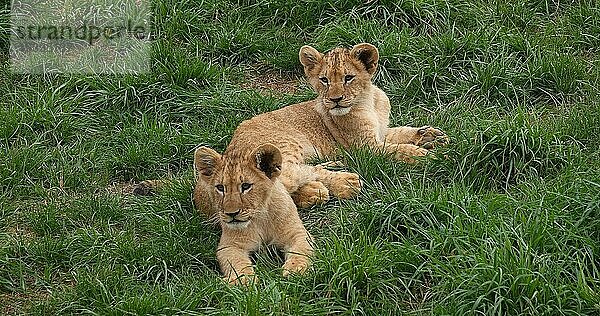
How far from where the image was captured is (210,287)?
587 cm

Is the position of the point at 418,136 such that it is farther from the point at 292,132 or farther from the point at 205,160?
the point at 205,160

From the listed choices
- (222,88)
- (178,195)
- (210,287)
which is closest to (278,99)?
(222,88)

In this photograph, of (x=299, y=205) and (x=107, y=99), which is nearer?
(x=299, y=205)

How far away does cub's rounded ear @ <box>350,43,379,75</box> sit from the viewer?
7.70 m

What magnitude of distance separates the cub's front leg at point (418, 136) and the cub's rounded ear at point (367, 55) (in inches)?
18.7

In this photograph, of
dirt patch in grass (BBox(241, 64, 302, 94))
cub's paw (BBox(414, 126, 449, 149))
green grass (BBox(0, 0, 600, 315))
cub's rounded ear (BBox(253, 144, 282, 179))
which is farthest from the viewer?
dirt patch in grass (BBox(241, 64, 302, 94))

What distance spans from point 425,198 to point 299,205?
36.8 inches

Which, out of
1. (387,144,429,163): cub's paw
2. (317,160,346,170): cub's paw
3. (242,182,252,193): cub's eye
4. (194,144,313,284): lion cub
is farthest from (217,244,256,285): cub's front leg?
(387,144,429,163): cub's paw

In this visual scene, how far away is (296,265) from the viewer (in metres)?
6.06

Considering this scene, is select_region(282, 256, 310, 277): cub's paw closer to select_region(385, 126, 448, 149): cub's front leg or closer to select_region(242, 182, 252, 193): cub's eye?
select_region(242, 182, 252, 193): cub's eye

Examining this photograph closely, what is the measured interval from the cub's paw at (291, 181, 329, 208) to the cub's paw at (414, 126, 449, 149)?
1.01 m

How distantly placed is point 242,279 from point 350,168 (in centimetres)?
153

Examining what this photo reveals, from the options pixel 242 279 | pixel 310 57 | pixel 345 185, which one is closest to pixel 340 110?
pixel 310 57

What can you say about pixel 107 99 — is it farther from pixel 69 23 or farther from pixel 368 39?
pixel 368 39
